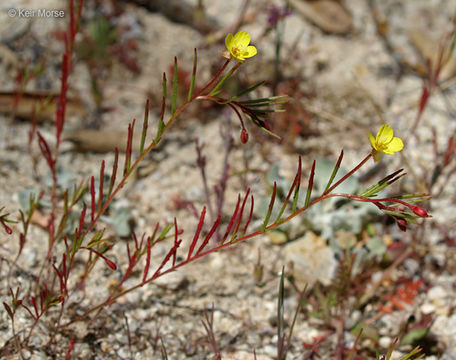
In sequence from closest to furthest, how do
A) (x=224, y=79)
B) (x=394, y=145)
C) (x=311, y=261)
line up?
(x=224, y=79) < (x=394, y=145) < (x=311, y=261)

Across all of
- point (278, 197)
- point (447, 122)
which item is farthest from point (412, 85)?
point (278, 197)

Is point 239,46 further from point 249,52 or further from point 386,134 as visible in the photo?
point 386,134

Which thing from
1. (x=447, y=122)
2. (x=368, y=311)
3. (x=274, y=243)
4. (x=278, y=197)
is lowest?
(x=368, y=311)

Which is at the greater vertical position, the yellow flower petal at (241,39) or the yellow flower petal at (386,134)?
the yellow flower petal at (241,39)

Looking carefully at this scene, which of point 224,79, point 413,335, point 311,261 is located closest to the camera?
point 224,79

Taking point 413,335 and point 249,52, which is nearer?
point 249,52

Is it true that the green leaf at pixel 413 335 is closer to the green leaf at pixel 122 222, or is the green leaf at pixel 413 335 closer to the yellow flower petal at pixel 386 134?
the yellow flower petal at pixel 386 134

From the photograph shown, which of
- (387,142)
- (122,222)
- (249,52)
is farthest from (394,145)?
(122,222)

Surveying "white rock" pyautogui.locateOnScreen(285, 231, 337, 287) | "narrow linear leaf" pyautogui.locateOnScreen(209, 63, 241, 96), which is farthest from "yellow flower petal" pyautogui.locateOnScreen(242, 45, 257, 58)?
"white rock" pyautogui.locateOnScreen(285, 231, 337, 287)

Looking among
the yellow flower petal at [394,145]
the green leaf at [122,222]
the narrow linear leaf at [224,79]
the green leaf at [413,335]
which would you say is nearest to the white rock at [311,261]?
the green leaf at [413,335]

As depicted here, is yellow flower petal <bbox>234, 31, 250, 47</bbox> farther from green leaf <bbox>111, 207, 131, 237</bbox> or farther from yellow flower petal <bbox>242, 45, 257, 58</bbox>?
green leaf <bbox>111, 207, 131, 237</bbox>

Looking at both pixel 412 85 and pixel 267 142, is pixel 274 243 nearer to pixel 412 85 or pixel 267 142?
pixel 267 142
